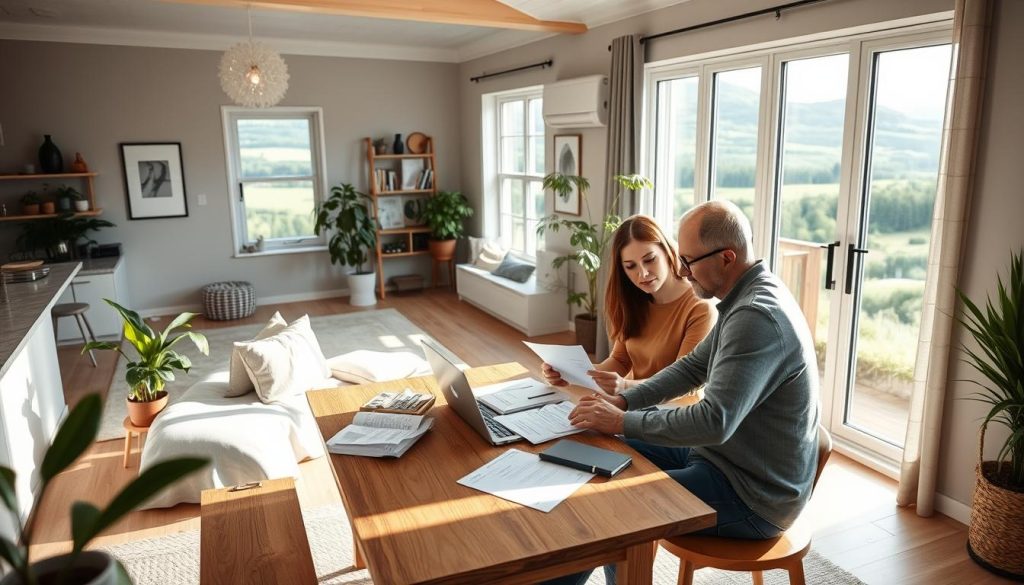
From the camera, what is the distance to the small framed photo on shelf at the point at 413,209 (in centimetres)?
743

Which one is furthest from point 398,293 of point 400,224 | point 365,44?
point 365,44

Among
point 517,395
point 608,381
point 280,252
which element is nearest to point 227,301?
point 280,252

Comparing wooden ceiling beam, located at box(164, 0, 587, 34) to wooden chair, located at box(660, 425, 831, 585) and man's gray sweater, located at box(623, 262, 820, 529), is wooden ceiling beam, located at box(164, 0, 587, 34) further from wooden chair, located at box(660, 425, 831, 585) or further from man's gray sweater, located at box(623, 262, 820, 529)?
wooden chair, located at box(660, 425, 831, 585)

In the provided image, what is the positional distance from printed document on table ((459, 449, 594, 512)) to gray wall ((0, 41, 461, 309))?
582 centimetres

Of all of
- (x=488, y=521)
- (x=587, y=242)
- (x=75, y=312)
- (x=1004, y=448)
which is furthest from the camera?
(x=75, y=312)

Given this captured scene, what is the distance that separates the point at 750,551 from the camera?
5.69 feet

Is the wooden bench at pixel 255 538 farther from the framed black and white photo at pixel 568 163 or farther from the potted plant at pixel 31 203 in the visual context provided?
the potted plant at pixel 31 203

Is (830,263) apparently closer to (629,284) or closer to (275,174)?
(629,284)

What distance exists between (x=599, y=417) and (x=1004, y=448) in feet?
5.32

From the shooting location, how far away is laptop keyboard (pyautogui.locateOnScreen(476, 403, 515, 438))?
182 cm

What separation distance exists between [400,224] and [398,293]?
0.74 metres

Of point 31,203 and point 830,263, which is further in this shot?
point 31,203

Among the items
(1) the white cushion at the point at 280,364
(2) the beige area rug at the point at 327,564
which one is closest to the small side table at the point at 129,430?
(1) the white cushion at the point at 280,364

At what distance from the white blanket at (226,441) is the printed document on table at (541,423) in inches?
47.3
